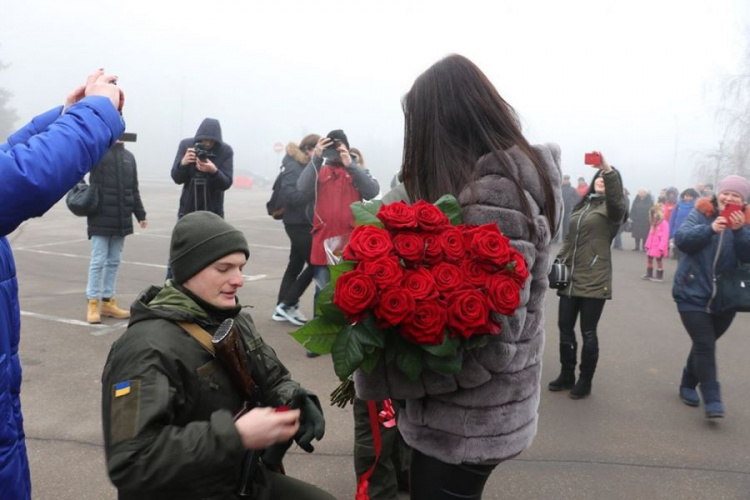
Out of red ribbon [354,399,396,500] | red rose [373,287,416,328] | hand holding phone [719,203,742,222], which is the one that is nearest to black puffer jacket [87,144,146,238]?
red ribbon [354,399,396,500]

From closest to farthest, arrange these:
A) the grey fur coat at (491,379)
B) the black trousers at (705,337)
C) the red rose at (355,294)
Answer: the red rose at (355,294) < the grey fur coat at (491,379) < the black trousers at (705,337)

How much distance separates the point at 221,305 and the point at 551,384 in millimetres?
3751

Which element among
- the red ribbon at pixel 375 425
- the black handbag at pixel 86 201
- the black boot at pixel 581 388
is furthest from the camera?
the black handbag at pixel 86 201

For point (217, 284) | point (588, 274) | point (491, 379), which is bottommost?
point (588, 274)

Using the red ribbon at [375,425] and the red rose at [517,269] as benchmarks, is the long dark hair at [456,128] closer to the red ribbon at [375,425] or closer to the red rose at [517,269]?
the red rose at [517,269]

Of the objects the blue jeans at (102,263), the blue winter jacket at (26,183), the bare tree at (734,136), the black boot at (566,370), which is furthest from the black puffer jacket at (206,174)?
the bare tree at (734,136)

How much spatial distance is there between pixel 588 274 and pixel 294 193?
9.95 ft

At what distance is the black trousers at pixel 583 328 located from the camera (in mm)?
4797

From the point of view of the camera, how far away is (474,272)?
5.79 feet

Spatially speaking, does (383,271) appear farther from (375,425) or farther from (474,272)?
(375,425)

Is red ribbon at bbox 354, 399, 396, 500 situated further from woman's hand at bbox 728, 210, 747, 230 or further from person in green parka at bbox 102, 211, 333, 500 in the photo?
woman's hand at bbox 728, 210, 747, 230

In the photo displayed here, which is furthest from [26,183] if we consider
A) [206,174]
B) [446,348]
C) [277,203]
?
[277,203]

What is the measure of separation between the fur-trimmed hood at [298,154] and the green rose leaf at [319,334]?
4.78 meters

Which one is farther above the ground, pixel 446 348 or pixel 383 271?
pixel 383 271
